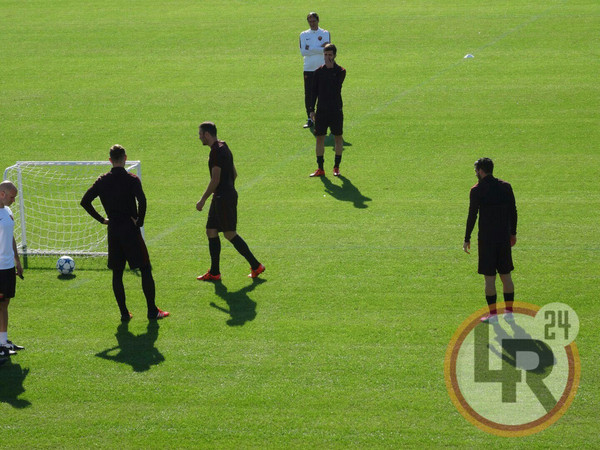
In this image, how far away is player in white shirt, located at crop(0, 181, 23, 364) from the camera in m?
9.19

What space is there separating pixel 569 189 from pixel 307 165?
5.42 metres

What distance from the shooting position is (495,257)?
967cm

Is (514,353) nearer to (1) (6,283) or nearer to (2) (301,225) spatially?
(2) (301,225)

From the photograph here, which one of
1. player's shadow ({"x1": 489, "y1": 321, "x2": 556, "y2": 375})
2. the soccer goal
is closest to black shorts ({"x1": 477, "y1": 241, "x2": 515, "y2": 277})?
player's shadow ({"x1": 489, "y1": 321, "x2": 556, "y2": 375})

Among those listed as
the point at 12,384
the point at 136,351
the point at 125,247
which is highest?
the point at 125,247

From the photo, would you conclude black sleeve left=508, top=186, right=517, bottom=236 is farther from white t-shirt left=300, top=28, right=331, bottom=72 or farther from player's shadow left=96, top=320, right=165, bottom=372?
white t-shirt left=300, top=28, right=331, bottom=72

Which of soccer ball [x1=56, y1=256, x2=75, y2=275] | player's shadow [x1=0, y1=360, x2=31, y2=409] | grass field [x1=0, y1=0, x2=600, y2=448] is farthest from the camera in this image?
soccer ball [x1=56, y1=256, x2=75, y2=275]

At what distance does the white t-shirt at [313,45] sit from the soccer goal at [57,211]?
18.6 ft

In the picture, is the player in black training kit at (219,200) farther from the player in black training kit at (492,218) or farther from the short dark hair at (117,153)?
the player in black training kit at (492,218)

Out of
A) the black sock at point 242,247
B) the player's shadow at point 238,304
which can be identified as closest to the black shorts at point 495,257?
the player's shadow at point 238,304

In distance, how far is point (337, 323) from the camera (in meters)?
10.2

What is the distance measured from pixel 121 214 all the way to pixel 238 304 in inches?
79.2

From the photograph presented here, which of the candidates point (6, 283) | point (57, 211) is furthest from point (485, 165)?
point (57, 211)

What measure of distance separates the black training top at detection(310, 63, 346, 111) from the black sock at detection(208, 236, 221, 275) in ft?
18.4
